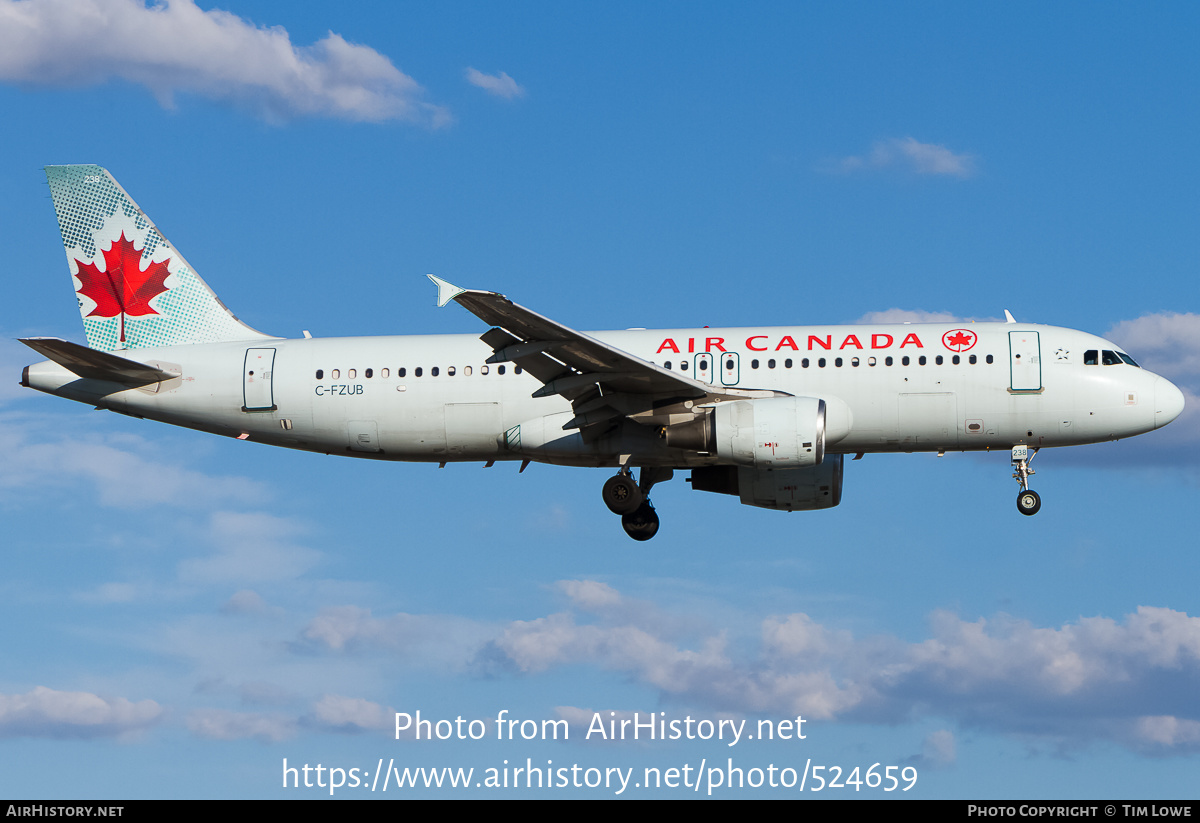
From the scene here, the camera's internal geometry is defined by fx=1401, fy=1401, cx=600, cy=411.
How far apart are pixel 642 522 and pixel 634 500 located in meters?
1.87

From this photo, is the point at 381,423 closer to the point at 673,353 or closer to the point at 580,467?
the point at 580,467

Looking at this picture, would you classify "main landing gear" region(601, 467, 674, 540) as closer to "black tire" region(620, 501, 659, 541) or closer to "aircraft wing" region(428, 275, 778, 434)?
"black tire" region(620, 501, 659, 541)

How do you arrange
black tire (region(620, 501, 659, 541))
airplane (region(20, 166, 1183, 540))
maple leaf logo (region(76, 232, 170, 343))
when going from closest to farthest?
1. airplane (region(20, 166, 1183, 540))
2. black tire (region(620, 501, 659, 541))
3. maple leaf logo (region(76, 232, 170, 343))

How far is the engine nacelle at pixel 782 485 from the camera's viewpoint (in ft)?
124

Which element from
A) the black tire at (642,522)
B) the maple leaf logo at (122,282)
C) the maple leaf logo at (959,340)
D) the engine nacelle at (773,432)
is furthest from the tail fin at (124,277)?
the maple leaf logo at (959,340)

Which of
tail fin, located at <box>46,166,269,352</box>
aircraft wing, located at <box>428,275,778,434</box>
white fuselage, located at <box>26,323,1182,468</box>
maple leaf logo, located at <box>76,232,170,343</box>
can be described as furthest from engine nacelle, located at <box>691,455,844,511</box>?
maple leaf logo, located at <box>76,232,170,343</box>

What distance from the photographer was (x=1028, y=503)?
1353 inches

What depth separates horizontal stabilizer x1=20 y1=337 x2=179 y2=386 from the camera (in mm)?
34844

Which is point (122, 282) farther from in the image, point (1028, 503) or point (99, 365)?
point (1028, 503)

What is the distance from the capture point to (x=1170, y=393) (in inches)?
1345

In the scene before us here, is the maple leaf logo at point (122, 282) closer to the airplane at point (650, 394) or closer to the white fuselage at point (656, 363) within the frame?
the airplane at point (650, 394)

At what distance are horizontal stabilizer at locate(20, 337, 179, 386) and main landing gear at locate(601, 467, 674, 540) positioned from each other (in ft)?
39.2

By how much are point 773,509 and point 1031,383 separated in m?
8.02

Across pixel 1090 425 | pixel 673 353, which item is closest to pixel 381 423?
pixel 673 353
